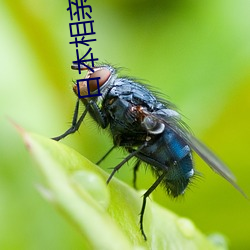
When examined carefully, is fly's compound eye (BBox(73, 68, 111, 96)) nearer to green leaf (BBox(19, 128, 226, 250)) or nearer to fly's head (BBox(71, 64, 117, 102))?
fly's head (BBox(71, 64, 117, 102))

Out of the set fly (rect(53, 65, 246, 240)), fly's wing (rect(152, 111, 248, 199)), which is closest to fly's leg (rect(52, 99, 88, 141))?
fly (rect(53, 65, 246, 240))

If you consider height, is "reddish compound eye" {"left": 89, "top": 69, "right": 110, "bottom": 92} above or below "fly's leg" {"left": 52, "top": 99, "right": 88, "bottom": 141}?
Answer: above

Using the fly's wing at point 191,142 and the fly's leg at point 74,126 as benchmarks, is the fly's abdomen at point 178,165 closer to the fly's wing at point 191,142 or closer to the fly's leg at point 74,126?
the fly's wing at point 191,142


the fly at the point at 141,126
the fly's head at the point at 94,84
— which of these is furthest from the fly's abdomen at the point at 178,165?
the fly's head at the point at 94,84

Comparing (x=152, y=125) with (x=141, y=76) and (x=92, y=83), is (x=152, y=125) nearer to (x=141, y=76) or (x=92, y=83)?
(x=92, y=83)

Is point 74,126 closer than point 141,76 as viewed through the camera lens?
Yes

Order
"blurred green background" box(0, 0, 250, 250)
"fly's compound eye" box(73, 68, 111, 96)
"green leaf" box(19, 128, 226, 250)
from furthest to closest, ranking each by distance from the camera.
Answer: "blurred green background" box(0, 0, 250, 250) → "fly's compound eye" box(73, 68, 111, 96) → "green leaf" box(19, 128, 226, 250)

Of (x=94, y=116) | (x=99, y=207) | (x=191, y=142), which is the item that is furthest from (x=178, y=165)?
(x=99, y=207)

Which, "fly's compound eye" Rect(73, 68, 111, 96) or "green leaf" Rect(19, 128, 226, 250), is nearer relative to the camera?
"green leaf" Rect(19, 128, 226, 250)
